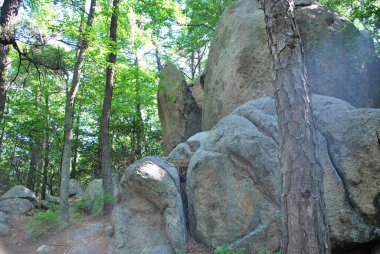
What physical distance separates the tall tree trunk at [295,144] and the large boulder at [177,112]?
40.2 ft

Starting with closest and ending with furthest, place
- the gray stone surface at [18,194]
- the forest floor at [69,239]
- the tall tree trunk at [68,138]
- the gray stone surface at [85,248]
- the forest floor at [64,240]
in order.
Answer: the gray stone surface at [85,248]
the forest floor at [69,239]
the forest floor at [64,240]
the tall tree trunk at [68,138]
the gray stone surface at [18,194]

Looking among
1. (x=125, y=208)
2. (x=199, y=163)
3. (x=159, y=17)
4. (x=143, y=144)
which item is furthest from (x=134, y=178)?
(x=143, y=144)

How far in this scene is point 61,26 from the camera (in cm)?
1080

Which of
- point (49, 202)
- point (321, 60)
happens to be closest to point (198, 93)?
point (321, 60)

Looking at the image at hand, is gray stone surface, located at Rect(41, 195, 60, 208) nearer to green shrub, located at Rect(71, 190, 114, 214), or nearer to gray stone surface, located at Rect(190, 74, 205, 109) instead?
green shrub, located at Rect(71, 190, 114, 214)

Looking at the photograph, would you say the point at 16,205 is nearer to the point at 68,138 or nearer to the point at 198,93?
the point at 68,138

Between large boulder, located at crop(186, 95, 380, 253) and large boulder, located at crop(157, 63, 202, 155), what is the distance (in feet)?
25.3

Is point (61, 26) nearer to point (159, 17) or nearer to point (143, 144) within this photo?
point (159, 17)

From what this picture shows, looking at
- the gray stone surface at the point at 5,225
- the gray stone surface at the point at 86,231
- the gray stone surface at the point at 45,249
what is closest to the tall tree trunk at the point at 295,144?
the gray stone surface at the point at 86,231

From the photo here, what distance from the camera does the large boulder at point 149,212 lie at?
7852 mm

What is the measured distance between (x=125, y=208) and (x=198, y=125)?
8.55 meters

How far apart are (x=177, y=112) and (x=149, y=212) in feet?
28.3

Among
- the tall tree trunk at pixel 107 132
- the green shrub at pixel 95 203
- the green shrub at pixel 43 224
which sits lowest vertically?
the green shrub at pixel 43 224

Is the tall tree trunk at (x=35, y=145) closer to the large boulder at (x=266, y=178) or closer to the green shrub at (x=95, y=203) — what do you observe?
the green shrub at (x=95, y=203)
